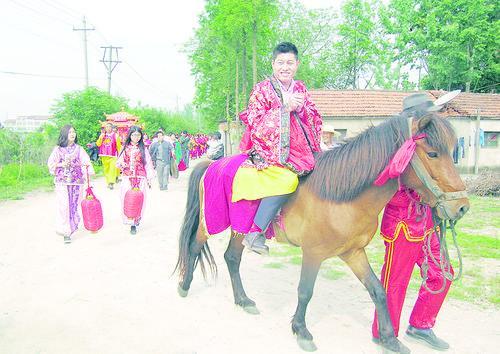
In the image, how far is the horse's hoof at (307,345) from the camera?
330cm

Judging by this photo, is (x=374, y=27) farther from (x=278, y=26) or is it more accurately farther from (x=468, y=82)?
(x=468, y=82)

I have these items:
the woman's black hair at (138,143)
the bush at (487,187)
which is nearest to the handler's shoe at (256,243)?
the woman's black hair at (138,143)

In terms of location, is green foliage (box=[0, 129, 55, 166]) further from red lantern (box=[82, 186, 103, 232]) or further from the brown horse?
the brown horse

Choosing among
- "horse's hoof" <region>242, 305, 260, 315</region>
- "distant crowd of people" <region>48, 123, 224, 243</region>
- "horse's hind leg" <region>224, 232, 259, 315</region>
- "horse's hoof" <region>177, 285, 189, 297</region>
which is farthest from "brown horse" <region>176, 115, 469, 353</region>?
"distant crowd of people" <region>48, 123, 224, 243</region>

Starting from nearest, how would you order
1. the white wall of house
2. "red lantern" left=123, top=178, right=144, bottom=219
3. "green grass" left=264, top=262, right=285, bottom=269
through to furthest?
"green grass" left=264, top=262, right=285, bottom=269 → "red lantern" left=123, top=178, right=144, bottom=219 → the white wall of house

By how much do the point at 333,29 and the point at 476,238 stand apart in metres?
31.2

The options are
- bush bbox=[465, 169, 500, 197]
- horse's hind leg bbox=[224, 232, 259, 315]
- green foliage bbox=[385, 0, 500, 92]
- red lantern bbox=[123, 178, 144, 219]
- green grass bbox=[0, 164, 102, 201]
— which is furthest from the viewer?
green foliage bbox=[385, 0, 500, 92]

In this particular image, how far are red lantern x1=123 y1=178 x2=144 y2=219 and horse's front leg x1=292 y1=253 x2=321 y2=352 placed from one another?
169 inches

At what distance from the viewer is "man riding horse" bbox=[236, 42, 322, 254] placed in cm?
339

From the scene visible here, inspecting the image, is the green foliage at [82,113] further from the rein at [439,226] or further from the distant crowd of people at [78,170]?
the rein at [439,226]

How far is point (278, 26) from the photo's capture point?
3256 centimetres

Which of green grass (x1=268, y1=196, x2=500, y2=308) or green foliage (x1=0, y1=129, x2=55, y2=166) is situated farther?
green foliage (x1=0, y1=129, x2=55, y2=166)

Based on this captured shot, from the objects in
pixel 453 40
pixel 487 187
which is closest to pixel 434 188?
pixel 487 187

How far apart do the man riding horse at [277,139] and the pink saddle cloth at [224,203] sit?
11 cm
